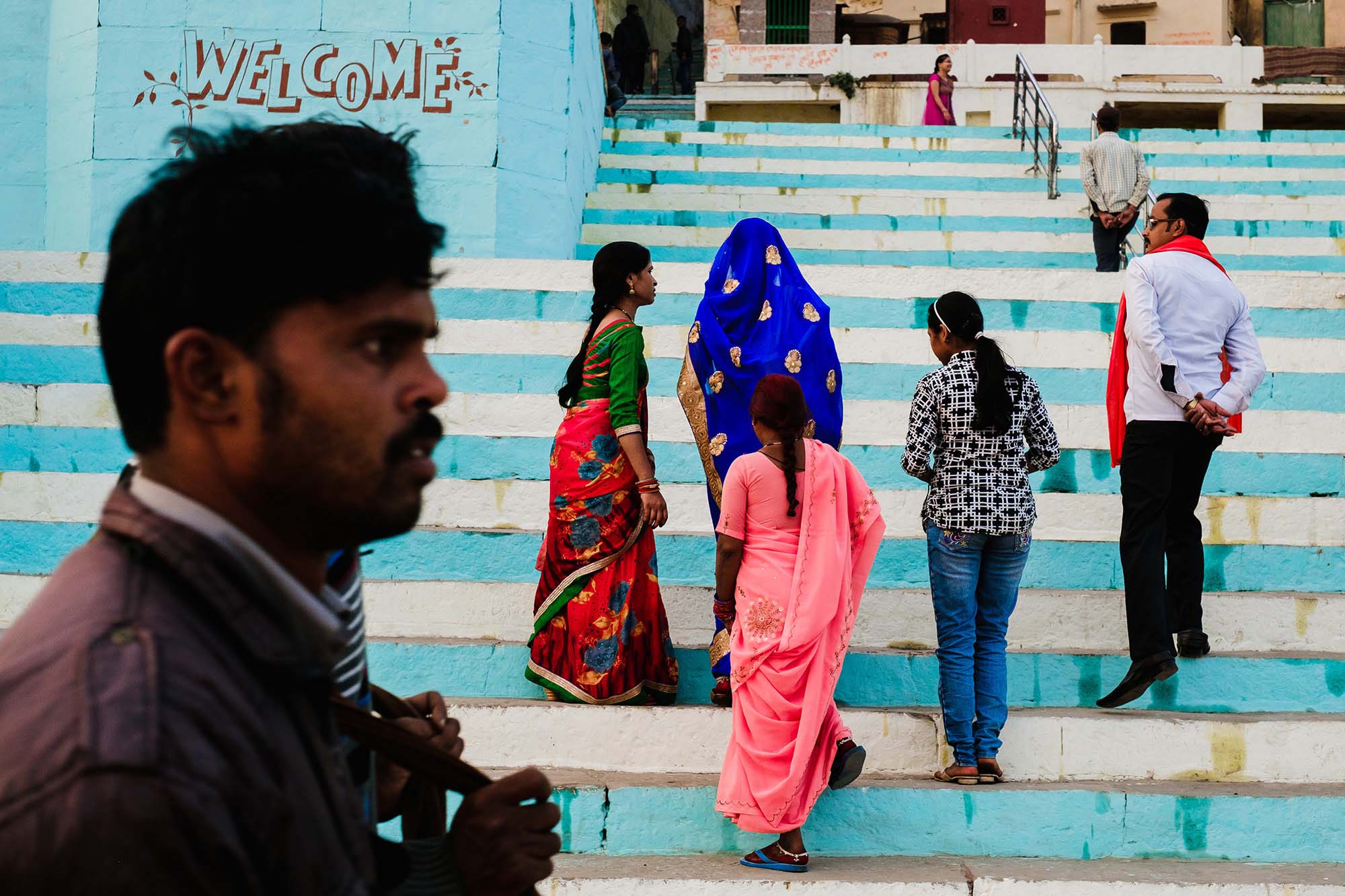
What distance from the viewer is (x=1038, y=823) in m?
4.24

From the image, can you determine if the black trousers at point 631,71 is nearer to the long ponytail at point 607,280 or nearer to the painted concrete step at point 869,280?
the painted concrete step at point 869,280

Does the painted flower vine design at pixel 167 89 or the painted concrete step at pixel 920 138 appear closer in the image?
the painted flower vine design at pixel 167 89

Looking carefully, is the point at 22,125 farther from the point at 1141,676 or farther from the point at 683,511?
the point at 1141,676

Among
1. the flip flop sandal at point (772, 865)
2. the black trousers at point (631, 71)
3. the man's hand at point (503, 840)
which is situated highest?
the black trousers at point (631, 71)

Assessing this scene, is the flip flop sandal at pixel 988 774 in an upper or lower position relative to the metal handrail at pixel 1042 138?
lower

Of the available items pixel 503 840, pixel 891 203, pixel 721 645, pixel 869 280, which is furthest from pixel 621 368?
pixel 891 203

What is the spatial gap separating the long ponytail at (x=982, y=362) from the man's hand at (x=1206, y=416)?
0.80 metres

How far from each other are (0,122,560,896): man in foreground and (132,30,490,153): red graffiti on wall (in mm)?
9305

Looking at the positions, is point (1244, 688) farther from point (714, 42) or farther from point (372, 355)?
point (714, 42)

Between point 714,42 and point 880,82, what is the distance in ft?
8.82

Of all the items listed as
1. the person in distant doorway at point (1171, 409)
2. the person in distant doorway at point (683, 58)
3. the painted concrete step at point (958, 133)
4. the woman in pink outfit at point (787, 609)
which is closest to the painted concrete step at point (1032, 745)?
the person in distant doorway at point (1171, 409)

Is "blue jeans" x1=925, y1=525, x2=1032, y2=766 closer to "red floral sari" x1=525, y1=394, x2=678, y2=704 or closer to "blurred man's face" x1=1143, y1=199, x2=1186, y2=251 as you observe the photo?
"red floral sari" x1=525, y1=394, x2=678, y2=704

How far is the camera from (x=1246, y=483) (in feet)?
20.8

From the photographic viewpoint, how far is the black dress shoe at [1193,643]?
4.93m
